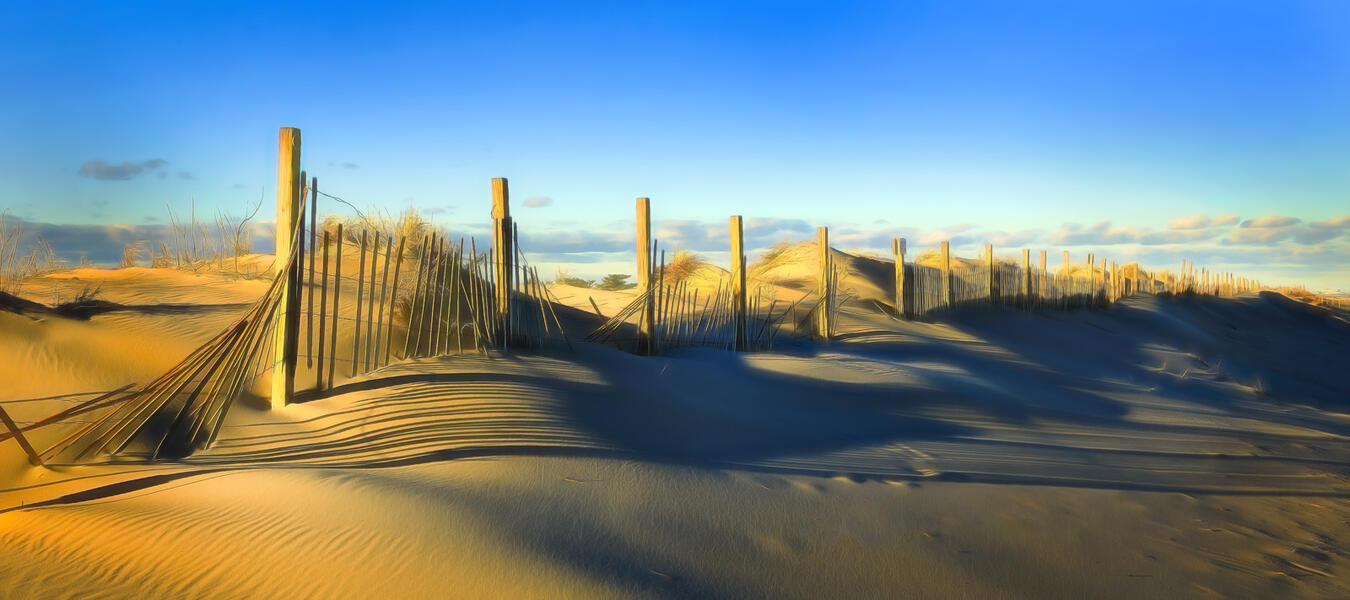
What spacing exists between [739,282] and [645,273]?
5.52ft

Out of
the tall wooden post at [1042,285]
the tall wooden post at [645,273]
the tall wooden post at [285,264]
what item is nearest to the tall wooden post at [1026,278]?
the tall wooden post at [1042,285]

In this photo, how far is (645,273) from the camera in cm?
946

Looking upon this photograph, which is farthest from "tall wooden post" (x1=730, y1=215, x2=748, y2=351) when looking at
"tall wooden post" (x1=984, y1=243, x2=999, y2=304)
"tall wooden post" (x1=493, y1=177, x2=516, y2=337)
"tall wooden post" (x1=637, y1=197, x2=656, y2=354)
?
"tall wooden post" (x1=984, y1=243, x2=999, y2=304)

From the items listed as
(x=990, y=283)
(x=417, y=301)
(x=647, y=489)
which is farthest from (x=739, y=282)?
(x=990, y=283)

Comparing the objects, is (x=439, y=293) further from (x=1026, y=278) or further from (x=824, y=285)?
(x=1026, y=278)

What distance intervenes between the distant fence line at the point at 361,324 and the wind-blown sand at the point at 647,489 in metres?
0.29

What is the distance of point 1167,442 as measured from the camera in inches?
277

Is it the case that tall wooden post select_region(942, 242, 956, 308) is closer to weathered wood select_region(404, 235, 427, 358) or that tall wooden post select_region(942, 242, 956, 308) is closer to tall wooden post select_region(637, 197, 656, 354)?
tall wooden post select_region(637, 197, 656, 354)

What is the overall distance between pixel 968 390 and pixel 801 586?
5779mm

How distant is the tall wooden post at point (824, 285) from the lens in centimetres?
1211

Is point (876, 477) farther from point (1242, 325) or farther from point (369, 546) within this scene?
point (1242, 325)

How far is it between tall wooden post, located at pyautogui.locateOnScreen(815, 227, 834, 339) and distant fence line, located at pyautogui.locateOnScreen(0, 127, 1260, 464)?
0.02 metres

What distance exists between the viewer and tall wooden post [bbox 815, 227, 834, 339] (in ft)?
39.7

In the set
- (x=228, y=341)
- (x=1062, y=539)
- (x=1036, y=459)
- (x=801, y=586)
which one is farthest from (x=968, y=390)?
(x=228, y=341)
